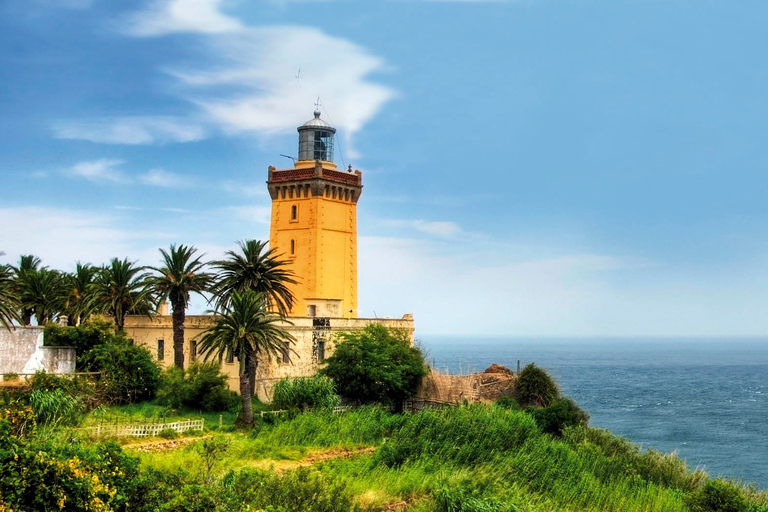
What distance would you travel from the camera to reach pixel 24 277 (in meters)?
49.8

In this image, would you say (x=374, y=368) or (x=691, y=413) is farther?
(x=691, y=413)

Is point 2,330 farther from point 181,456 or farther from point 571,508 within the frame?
point 571,508

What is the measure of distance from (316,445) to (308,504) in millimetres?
12274

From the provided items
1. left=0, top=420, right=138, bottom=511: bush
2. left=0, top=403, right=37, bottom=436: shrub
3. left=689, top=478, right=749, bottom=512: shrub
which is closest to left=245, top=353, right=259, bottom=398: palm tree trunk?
left=0, top=403, right=37, bottom=436: shrub

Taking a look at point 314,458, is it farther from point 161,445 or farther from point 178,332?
point 178,332

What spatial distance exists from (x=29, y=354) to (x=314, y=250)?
16314 millimetres

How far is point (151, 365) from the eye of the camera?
141ft

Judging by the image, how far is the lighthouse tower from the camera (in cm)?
5022

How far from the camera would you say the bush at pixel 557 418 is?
139 feet

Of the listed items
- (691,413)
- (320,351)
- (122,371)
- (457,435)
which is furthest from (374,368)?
(691,413)

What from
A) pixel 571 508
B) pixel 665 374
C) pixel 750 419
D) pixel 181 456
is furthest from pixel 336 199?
pixel 665 374

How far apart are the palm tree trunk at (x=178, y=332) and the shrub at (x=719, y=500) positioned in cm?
2462

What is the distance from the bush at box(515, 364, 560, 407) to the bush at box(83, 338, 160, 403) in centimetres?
1922

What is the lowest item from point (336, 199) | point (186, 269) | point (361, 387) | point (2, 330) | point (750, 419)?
point (750, 419)
